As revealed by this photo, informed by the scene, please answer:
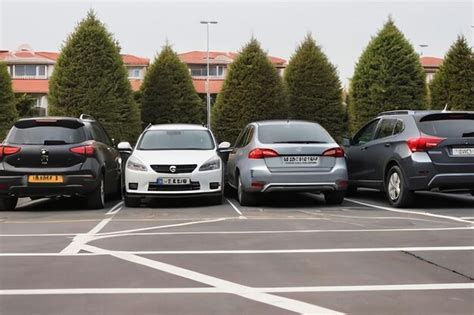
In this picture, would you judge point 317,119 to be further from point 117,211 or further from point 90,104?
point 117,211

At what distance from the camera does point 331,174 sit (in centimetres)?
1057

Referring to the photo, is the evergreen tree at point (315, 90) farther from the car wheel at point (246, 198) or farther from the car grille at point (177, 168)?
the car grille at point (177, 168)

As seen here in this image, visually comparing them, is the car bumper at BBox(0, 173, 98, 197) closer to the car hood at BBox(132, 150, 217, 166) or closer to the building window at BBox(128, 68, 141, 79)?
the car hood at BBox(132, 150, 217, 166)

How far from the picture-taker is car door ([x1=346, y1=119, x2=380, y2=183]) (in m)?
11.9

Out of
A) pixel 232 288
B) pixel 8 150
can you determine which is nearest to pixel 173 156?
pixel 8 150

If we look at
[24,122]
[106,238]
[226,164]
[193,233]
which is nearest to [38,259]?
[106,238]

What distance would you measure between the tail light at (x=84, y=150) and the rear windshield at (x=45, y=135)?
19 centimetres

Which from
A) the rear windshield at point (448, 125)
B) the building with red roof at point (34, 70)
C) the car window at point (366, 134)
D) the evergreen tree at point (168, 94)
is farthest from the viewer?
the building with red roof at point (34, 70)

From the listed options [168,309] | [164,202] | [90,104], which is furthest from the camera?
[90,104]

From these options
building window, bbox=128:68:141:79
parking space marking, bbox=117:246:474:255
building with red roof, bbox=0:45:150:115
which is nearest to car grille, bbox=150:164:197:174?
parking space marking, bbox=117:246:474:255

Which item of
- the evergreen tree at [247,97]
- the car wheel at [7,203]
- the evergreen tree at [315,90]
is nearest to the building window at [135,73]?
the evergreen tree at [247,97]

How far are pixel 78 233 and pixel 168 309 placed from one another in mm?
3808

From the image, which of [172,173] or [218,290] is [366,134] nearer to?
[172,173]

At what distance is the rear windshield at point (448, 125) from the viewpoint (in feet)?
33.4
